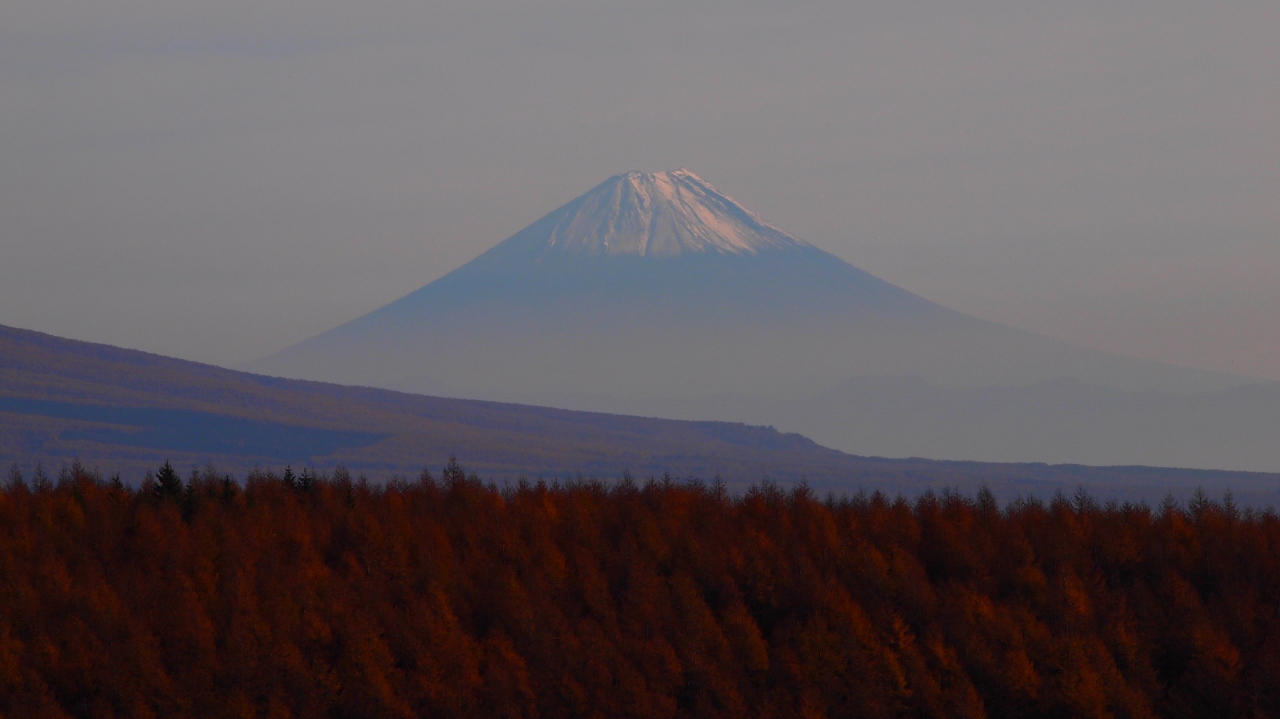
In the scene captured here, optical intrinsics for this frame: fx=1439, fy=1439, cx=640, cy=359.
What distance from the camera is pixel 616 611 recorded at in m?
53.8

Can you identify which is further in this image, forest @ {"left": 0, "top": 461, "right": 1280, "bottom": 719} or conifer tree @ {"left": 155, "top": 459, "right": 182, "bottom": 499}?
conifer tree @ {"left": 155, "top": 459, "right": 182, "bottom": 499}

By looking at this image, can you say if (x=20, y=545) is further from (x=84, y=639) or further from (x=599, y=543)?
(x=599, y=543)

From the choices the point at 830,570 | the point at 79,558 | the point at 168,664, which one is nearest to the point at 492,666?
the point at 168,664

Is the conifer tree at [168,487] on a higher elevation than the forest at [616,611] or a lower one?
higher

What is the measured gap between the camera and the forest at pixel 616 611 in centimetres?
4653

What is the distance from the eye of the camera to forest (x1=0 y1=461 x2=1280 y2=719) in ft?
153

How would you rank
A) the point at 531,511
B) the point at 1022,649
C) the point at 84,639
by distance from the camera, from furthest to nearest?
1. the point at 531,511
2. the point at 1022,649
3. the point at 84,639

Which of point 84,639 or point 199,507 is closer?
point 84,639

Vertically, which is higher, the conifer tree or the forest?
the conifer tree

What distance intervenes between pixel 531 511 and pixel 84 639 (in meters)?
23.0

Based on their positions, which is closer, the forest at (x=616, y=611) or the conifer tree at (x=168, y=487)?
the forest at (x=616, y=611)

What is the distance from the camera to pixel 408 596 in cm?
5278

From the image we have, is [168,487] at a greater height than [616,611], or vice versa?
[168,487]

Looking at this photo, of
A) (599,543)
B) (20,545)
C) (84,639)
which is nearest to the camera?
(84,639)
